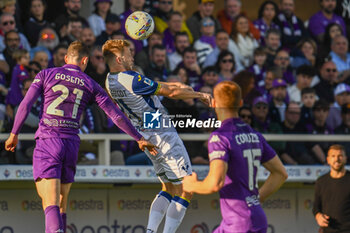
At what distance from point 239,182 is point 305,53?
8808 millimetres

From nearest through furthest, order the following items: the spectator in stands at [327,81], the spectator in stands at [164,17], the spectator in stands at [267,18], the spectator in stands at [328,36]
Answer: the spectator in stands at [327,81]
the spectator in stands at [164,17]
the spectator in stands at [267,18]
the spectator in stands at [328,36]

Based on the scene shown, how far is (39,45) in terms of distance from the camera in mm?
12469

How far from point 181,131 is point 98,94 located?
3.69 meters

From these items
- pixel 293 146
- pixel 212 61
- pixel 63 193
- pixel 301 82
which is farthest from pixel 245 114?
pixel 63 193

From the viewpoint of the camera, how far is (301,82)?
13781mm

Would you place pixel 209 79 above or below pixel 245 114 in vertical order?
above

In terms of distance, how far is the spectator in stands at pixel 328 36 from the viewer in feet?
48.9

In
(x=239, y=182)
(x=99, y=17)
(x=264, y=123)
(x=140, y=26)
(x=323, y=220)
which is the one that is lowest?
(x=323, y=220)

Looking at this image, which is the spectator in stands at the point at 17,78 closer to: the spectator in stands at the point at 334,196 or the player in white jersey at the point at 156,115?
the player in white jersey at the point at 156,115

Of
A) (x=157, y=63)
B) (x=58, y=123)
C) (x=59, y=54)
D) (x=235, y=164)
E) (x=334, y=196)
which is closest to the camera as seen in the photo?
(x=235, y=164)

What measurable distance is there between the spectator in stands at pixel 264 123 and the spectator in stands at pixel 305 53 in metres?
2.43

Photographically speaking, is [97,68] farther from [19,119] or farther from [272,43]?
[19,119]

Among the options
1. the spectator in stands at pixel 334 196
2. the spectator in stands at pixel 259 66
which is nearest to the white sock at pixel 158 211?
the spectator in stands at pixel 334 196

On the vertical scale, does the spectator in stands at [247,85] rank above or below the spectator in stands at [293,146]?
above
